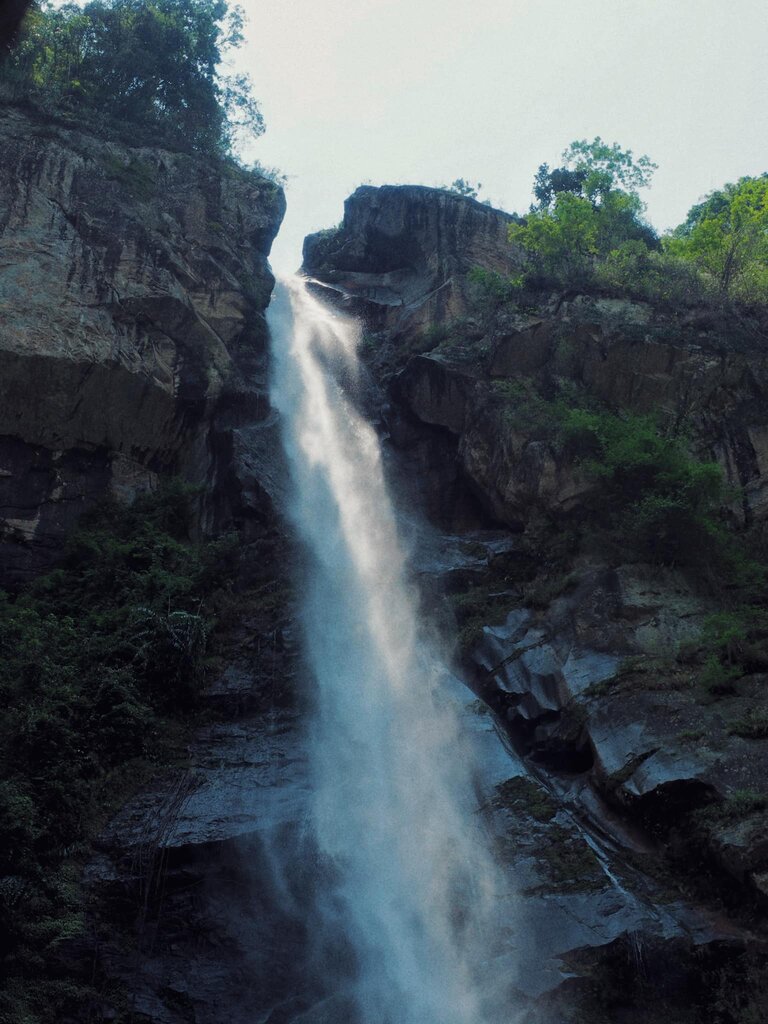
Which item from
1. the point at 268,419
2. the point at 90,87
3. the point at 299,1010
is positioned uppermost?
the point at 90,87

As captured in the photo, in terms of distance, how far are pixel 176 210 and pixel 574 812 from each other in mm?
19121

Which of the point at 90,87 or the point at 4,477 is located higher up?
the point at 90,87

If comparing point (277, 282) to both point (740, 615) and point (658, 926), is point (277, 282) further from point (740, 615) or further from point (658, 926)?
point (658, 926)

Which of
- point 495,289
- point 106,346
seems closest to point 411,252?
point 495,289

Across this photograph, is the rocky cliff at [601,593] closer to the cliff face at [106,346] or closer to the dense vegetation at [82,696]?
the cliff face at [106,346]

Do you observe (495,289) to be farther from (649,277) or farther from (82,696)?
(82,696)

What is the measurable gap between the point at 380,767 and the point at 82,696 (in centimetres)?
503

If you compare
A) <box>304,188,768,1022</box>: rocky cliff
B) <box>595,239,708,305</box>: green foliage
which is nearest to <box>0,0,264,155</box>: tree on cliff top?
<box>304,188,768,1022</box>: rocky cliff

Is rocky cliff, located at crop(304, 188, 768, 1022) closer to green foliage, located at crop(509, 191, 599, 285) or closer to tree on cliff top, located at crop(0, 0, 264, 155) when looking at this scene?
green foliage, located at crop(509, 191, 599, 285)

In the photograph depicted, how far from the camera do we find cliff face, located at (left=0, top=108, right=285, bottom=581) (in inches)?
774

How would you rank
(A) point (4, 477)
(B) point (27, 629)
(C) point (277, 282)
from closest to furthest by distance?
(B) point (27, 629), (A) point (4, 477), (C) point (277, 282)

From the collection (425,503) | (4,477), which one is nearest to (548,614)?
(425,503)

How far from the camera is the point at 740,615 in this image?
16.7 meters

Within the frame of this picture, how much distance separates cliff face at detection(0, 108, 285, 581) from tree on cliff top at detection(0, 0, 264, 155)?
133 inches
